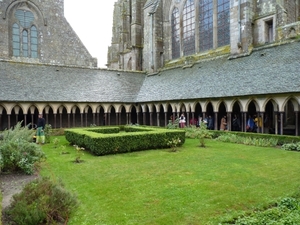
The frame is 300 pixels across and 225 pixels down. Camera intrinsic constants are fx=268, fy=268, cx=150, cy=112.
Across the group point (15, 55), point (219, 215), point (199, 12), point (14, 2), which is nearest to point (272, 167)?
point (219, 215)

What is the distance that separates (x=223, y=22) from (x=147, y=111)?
1082cm

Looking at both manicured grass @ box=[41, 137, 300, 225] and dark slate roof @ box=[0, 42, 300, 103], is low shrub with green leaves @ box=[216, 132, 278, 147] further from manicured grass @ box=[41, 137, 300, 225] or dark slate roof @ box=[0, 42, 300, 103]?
dark slate roof @ box=[0, 42, 300, 103]

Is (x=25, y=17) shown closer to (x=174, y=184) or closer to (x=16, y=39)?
(x=16, y=39)

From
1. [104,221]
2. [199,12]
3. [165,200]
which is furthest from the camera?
[199,12]

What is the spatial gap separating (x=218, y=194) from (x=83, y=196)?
3.22 metres

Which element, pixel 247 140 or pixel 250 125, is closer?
pixel 247 140

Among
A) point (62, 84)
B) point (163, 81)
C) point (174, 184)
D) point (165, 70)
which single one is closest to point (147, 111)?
point (163, 81)

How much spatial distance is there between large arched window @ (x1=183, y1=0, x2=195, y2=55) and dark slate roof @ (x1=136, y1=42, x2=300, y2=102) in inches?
144

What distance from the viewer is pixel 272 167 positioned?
895 centimetres

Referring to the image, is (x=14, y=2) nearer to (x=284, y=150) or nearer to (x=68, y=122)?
(x=68, y=122)

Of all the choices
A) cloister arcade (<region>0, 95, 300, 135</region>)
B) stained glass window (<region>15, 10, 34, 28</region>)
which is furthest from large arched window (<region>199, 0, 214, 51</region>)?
stained glass window (<region>15, 10, 34, 28</region>)

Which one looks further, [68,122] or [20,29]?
[20,29]

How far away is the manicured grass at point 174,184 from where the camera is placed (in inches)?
211

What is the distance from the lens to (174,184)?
724cm
